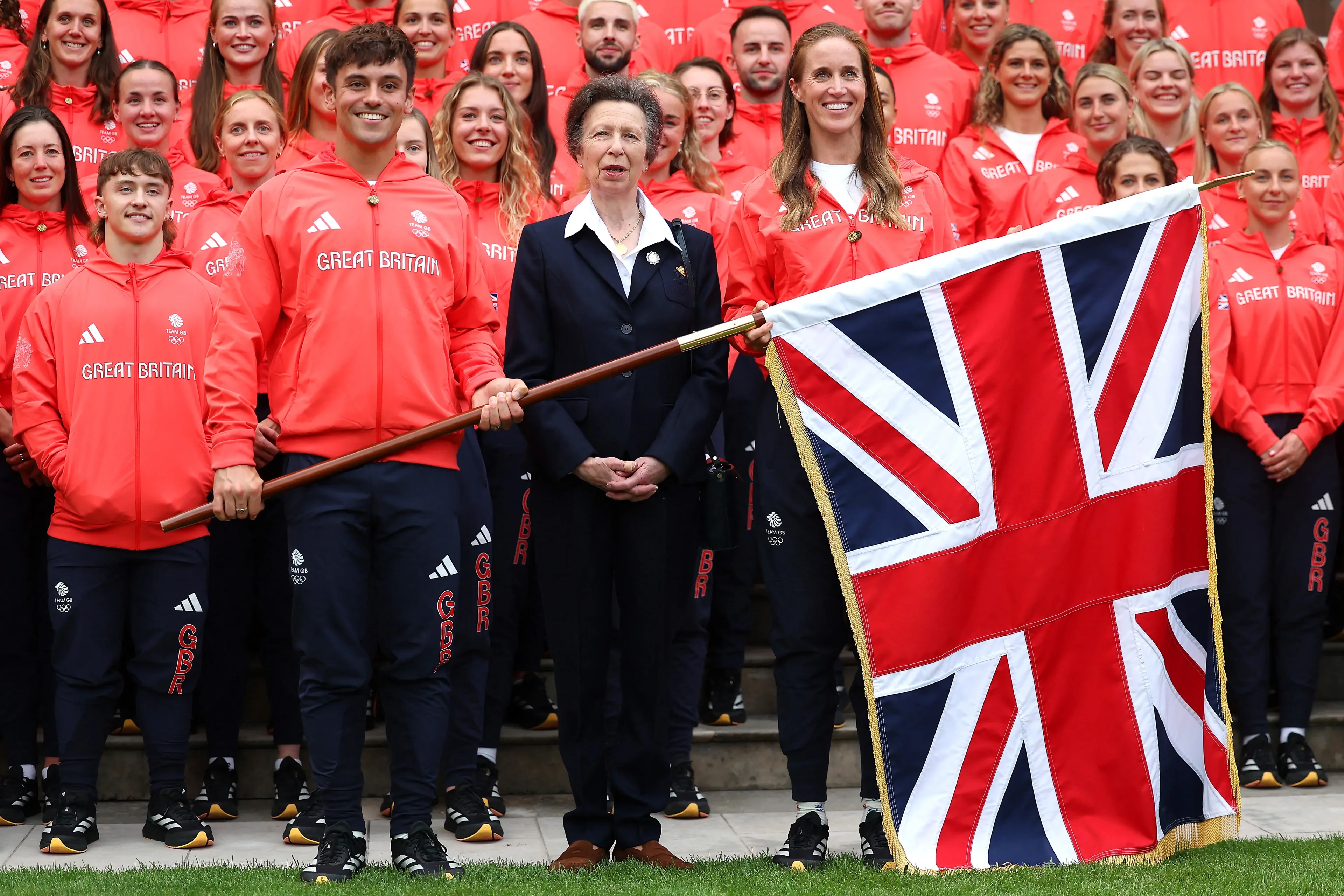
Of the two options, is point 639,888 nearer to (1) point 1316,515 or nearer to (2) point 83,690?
(2) point 83,690

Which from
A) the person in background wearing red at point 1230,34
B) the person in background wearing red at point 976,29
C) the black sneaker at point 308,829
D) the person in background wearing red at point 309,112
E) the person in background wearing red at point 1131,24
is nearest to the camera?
the black sneaker at point 308,829

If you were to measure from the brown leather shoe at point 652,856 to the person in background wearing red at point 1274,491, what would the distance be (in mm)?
2498

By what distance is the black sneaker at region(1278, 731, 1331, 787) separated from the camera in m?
5.55

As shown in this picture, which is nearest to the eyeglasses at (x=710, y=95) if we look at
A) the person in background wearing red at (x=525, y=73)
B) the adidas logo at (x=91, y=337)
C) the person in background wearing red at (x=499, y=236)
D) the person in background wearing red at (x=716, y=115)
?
the person in background wearing red at (x=716, y=115)

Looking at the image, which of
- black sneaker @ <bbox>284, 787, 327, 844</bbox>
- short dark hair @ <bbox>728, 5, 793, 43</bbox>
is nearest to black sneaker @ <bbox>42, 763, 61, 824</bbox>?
black sneaker @ <bbox>284, 787, 327, 844</bbox>

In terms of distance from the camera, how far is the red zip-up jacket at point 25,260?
5.44 meters

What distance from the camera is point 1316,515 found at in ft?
19.0

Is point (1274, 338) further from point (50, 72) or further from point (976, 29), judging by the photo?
point (50, 72)

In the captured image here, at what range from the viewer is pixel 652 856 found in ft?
14.3

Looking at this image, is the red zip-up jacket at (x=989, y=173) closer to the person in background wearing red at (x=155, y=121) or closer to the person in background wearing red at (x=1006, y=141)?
the person in background wearing red at (x=1006, y=141)

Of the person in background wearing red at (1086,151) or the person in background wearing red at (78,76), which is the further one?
the person in background wearing red at (1086,151)

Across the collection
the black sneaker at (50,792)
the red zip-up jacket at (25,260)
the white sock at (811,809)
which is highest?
the red zip-up jacket at (25,260)

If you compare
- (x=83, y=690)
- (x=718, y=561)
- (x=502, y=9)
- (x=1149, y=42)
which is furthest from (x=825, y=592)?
(x=502, y=9)

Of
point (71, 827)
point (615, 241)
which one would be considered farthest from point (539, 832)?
point (615, 241)
